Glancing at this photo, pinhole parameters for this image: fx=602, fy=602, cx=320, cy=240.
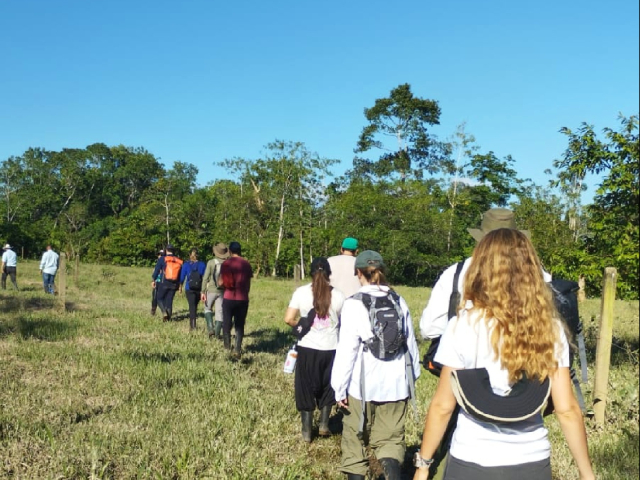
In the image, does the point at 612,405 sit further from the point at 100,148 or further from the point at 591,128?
the point at 100,148

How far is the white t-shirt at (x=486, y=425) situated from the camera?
97.3 inches

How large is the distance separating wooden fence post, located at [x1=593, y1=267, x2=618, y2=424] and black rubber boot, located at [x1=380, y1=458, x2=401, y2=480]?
309 centimetres

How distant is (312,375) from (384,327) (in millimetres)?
1606

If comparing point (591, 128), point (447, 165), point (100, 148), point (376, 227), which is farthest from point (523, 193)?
point (100, 148)

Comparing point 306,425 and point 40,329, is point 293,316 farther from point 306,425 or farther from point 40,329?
point 40,329

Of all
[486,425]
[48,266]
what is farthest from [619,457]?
[48,266]

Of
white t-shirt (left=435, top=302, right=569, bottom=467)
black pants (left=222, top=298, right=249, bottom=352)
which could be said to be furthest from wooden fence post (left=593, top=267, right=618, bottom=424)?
black pants (left=222, top=298, right=249, bottom=352)

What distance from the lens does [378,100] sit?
55750 mm

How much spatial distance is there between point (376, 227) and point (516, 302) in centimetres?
4499

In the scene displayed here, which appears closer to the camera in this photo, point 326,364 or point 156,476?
point 156,476

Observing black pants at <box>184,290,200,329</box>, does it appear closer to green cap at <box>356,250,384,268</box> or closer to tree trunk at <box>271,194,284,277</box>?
green cap at <box>356,250,384,268</box>

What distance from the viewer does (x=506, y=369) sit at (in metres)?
2.44

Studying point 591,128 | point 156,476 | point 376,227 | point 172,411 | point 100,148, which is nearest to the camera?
point 156,476

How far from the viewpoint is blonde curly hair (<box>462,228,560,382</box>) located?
95.7 inches
